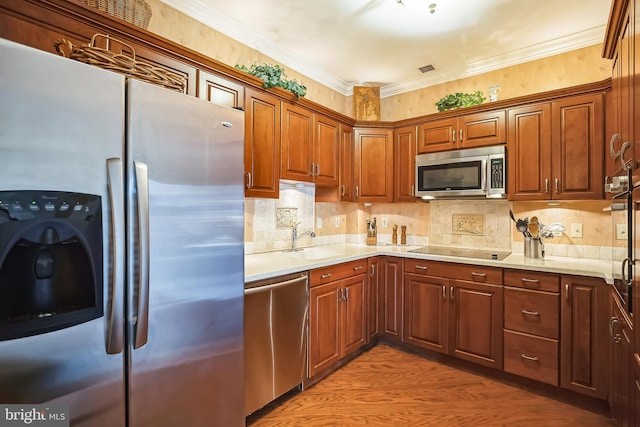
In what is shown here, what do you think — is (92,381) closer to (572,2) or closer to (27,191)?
(27,191)

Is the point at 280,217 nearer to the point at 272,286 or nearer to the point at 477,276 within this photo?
the point at 272,286

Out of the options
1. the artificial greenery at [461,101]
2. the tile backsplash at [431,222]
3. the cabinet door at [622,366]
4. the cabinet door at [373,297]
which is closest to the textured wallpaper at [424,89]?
the artificial greenery at [461,101]

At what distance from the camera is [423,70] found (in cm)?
339

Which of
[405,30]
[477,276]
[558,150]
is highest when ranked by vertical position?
[405,30]

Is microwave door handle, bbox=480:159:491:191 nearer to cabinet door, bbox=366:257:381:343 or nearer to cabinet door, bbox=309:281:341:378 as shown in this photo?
cabinet door, bbox=366:257:381:343

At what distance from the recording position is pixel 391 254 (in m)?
2.99

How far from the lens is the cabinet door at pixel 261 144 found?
90.6 inches

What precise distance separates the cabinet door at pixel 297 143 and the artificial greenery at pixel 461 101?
131cm

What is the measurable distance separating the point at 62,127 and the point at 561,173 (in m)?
3.07

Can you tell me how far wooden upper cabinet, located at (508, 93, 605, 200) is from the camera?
2.39 m

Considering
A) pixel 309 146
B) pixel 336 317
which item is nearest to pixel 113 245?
pixel 336 317

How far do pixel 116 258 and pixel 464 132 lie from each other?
9.43ft

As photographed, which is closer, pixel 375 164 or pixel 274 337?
pixel 274 337

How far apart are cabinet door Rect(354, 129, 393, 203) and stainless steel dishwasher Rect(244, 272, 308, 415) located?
4.85ft
